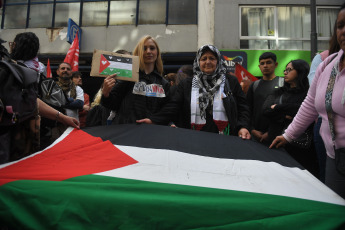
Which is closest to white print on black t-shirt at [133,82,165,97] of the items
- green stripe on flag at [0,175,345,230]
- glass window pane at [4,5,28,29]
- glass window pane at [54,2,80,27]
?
green stripe on flag at [0,175,345,230]

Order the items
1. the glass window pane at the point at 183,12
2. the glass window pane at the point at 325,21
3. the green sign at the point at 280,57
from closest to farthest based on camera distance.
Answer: the green sign at the point at 280,57 < the glass window pane at the point at 325,21 < the glass window pane at the point at 183,12

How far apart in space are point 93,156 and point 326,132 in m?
1.52

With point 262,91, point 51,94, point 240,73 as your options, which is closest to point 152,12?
point 240,73

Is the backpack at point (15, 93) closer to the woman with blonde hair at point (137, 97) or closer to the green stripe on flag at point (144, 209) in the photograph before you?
the green stripe on flag at point (144, 209)

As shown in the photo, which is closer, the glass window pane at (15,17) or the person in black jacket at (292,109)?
the person in black jacket at (292,109)

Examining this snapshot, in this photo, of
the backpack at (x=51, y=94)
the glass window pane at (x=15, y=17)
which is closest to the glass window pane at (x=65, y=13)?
the glass window pane at (x=15, y=17)

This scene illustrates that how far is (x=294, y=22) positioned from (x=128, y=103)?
9880 mm

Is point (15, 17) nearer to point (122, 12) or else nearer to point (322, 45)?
point (122, 12)

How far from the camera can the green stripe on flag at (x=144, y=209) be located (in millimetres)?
1360

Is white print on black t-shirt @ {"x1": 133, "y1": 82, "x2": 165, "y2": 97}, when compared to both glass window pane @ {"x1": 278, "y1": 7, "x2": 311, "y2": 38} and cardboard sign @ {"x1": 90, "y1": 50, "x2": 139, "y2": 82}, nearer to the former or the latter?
cardboard sign @ {"x1": 90, "y1": 50, "x2": 139, "y2": 82}

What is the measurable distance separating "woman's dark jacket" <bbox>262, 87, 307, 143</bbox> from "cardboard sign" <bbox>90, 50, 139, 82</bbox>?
55.2 inches

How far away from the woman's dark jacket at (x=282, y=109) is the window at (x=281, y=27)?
791 cm

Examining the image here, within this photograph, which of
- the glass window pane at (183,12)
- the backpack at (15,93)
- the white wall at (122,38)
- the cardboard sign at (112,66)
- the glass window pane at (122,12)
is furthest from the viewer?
the glass window pane at (122,12)

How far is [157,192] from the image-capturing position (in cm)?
150
